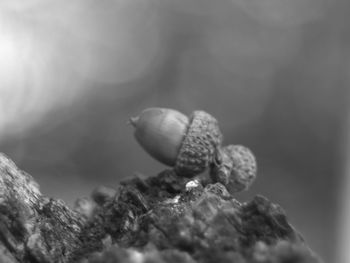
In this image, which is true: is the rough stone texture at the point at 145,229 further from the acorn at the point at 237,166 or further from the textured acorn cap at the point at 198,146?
the acorn at the point at 237,166

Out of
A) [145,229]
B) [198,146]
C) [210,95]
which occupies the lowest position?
[145,229]

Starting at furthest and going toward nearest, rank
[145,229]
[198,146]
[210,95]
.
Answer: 1. [210,95]
2. [198,146]
3. [145,229]

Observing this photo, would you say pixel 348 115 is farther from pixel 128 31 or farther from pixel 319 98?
pixel 128 31

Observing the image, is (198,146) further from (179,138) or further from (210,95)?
(210,95)

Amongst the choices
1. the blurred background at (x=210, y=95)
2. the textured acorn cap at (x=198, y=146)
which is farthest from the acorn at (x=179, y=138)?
the blurred background at (x=210, y=95)

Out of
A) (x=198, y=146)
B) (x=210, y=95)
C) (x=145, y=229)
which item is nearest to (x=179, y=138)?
(x=198, y=146)

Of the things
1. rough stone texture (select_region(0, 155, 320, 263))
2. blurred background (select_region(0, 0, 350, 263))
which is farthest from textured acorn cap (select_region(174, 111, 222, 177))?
blurred background (select_region(0, 0, 350, 263))

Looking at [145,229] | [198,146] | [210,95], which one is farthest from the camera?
[210,95]

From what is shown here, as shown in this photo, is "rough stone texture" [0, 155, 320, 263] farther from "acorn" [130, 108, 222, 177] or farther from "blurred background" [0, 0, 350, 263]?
"blurred background" [0, 0, 350, 263]

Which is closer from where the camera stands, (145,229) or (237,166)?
(145,229)
